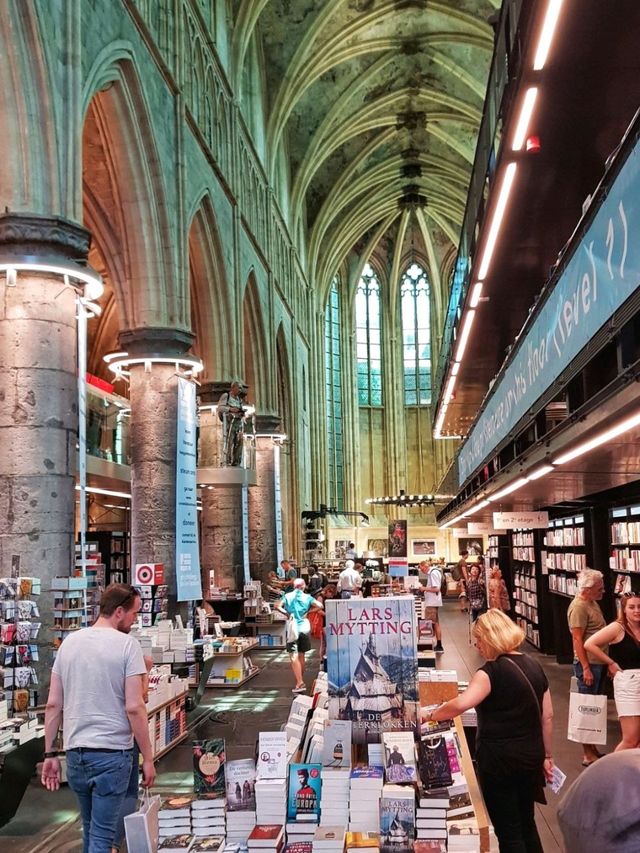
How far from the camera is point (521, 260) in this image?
10.7m

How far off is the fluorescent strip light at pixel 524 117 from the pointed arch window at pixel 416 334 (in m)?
42.5

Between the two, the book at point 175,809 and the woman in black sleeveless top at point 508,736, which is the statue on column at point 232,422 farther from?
Result: the book at point 175,809

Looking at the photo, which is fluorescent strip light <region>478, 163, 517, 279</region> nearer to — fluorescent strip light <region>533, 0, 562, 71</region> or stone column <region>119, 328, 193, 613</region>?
fluorescent strip light <region>533, 0, 562, 71</region>

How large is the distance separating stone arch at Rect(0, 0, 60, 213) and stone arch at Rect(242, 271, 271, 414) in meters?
14.3

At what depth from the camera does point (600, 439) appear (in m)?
5.07

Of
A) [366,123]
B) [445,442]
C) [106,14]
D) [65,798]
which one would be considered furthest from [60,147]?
[445,442]

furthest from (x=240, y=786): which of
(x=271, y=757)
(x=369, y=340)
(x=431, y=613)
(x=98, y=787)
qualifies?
(x=369, y=340)

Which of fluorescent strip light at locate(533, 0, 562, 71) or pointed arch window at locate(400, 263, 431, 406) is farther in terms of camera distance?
pointed arch window at locate(400, 263, 431, 406)

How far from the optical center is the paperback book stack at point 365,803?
3404 millimetres

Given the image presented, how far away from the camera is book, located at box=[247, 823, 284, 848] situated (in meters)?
3.31

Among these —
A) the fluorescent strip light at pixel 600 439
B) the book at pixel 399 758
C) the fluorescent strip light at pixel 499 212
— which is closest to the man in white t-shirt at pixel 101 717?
the book at pixel 399 758

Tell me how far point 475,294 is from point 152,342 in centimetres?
528

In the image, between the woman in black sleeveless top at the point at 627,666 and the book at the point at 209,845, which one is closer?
the book at the point at 209,845

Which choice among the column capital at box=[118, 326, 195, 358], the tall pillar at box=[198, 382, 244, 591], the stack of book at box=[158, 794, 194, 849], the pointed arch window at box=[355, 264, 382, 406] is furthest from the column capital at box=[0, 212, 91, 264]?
the pointed arch window at box=[355, 264, 382, 406]
